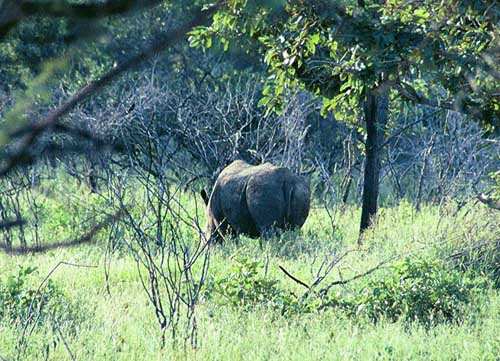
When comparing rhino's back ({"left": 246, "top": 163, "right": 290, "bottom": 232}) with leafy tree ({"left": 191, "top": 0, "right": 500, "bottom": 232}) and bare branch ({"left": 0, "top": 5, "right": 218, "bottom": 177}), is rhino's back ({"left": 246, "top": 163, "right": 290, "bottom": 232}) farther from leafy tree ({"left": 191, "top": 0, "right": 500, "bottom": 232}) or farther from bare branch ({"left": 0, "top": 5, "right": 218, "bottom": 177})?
bare branch ({"left": 0, "top": 5, "right": 218, "bottom": 177})

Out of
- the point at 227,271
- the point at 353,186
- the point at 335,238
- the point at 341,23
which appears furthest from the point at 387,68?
the point at 353,186

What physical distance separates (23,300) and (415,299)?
308 cm

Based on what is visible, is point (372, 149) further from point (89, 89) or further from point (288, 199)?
point (89, 89)

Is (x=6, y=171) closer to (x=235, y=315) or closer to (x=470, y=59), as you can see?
(x=235, y=315)

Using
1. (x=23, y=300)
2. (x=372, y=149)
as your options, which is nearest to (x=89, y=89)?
(x=23, y=300)

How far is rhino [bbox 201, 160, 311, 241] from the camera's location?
416 inches

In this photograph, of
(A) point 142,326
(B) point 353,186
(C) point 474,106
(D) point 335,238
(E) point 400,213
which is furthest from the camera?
(B) point 353,186

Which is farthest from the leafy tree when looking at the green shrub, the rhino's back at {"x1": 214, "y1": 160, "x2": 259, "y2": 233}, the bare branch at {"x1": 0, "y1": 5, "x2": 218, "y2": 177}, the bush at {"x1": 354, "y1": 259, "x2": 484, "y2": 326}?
the bare branch at {"x1": 0, "y1": 5, "x2": 218, "y2": 177}

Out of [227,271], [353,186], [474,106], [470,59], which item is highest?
[470,59]

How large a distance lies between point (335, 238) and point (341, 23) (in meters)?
4.40

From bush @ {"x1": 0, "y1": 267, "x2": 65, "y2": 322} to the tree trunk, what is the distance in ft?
16.8

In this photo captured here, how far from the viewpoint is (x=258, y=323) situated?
6.28 metres

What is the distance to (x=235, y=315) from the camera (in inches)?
259

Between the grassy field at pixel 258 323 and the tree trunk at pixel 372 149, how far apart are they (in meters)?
1.54
